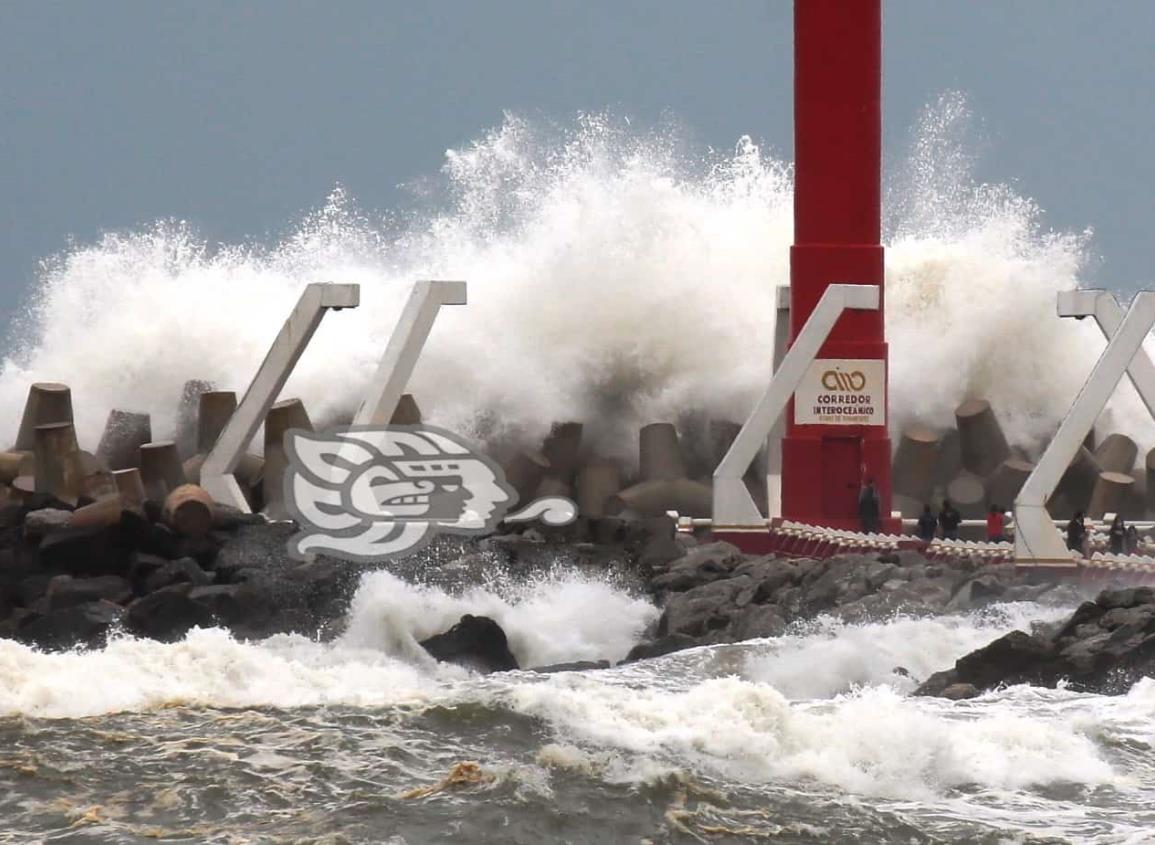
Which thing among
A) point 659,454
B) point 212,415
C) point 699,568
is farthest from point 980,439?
point 212,415

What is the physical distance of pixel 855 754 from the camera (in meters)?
10.1

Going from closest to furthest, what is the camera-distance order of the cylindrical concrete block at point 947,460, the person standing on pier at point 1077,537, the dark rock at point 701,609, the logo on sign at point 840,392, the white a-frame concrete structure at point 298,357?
the dark rock at point 701,609 < the person standing on pier at point 1077,537 < the white a-frame concrete structure at point 298,357 < the logo on sign at point 840,392 < the cylindrical concrete block at point 947,460

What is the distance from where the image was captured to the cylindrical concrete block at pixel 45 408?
17812 millimetres

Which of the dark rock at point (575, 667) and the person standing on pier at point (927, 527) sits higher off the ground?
the person standing on pier at point (927, 527)

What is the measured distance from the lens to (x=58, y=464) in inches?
641

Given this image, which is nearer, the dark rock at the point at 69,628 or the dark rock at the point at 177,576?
the dark rock at the point at 69,628

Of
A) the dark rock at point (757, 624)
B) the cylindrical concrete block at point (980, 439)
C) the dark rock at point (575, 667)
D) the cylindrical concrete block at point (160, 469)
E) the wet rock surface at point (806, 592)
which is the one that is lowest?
the dark rock at point (575, 667)

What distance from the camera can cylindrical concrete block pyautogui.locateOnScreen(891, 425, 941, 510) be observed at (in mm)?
18906

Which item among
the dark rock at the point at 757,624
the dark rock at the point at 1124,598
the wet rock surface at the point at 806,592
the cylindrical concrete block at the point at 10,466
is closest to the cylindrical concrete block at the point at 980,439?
the wet rock surface at the point at 806,592

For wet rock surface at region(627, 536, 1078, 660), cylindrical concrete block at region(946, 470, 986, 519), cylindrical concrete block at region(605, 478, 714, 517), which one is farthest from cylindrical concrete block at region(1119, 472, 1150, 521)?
wet rock surface at region(627, 536, 1078, 660)

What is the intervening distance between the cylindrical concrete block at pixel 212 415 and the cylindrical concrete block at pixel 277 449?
0.66 meters

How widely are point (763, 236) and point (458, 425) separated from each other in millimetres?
4959

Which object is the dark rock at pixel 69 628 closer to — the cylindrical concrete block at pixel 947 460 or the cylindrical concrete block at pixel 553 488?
the cylindrical concrete block at pixel 553 488

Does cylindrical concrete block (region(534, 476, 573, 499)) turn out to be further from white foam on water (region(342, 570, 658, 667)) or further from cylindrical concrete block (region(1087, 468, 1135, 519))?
white foam on water (region(342, 570, 658, 667))
